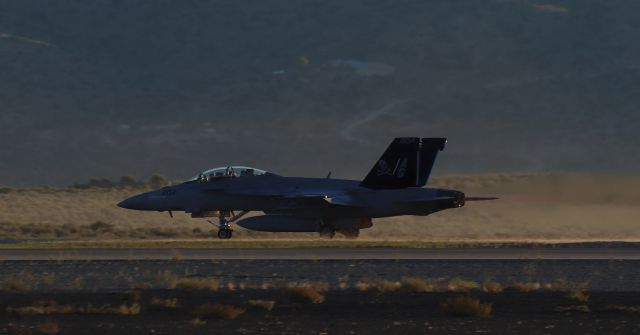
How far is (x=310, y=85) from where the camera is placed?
5251 inches

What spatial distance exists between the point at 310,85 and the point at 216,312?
11203 cm

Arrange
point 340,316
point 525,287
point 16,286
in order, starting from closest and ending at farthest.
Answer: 1. point 340,316
2. point 16,286
3. point 525,287

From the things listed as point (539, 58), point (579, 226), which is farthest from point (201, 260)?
point (539, 58)

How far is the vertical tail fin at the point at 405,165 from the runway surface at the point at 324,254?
6.81m

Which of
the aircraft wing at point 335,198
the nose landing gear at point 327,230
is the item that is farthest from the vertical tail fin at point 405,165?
the nose landing gear at point 327,230

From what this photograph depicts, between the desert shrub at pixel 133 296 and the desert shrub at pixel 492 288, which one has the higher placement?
the desert shrub at pixel 492 288

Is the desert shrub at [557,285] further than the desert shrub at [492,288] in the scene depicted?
Yes

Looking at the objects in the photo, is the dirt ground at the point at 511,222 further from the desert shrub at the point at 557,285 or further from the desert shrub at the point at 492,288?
the desert shrub at the point at 492,288

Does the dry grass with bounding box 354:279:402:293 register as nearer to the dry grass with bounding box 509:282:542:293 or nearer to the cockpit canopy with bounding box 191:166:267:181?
the dry grass with bounding box 509:282:542:293

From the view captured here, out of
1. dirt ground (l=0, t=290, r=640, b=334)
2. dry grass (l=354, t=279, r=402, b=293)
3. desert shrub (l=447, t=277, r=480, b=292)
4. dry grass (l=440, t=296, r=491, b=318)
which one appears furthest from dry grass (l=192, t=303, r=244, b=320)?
desert shrub (l=447, t=277, r=480, b=292)

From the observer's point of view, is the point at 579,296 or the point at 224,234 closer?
the point at 579,296

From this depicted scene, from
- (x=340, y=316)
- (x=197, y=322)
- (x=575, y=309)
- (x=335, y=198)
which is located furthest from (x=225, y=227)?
(x=197, y=322)

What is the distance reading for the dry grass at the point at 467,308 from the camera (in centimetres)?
2217

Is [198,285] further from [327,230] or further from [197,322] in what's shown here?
[327,230]
